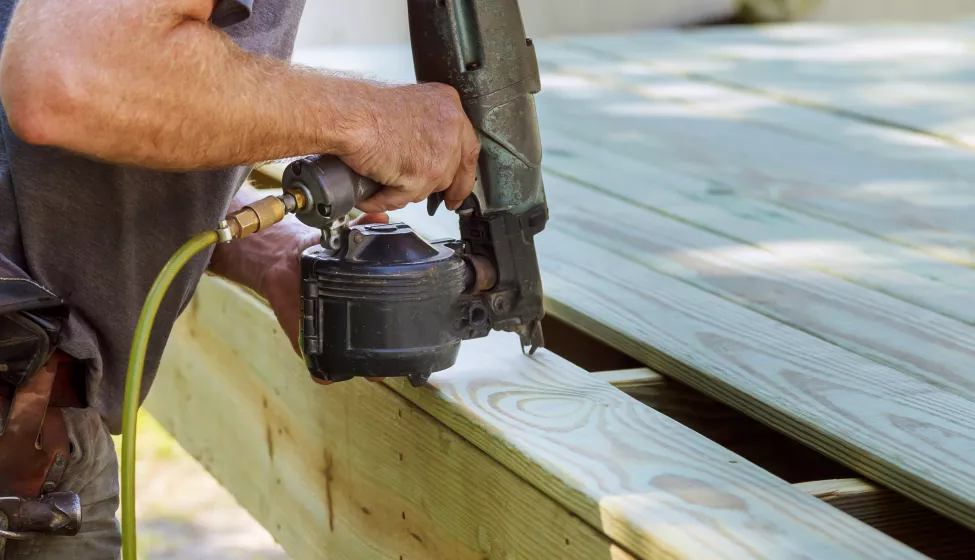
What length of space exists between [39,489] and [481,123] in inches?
27.7

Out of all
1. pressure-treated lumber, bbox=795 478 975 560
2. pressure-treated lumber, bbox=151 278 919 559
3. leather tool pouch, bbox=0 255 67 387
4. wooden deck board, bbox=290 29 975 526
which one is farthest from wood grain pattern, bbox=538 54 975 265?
leather tool pouch, bbox=0 255 67 387

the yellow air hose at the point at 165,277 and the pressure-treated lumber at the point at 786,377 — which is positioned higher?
the yellow air hose at the point at 165,277

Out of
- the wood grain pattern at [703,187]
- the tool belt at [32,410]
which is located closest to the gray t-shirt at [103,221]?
the tool belt at [32,410]

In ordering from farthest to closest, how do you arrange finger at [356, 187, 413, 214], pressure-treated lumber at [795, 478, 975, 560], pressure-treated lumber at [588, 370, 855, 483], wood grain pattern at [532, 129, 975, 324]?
wood grain pattern at [532, 129, 975, 324], pressure-treated lumber at [588, 370, 855, 483], finger at [356, 187, 413, 214], pressure-treated lumber at [795, 478, 975, 560]

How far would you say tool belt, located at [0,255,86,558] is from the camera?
133cm

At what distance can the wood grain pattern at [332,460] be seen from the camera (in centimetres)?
137

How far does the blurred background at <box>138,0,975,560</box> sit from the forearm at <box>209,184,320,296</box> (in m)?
1.66

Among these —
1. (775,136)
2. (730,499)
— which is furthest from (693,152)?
(730,499)

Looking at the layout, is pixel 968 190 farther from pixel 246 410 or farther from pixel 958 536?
pixel 246 410

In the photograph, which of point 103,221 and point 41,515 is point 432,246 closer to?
point 103,221

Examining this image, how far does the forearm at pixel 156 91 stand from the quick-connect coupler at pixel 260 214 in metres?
0.06

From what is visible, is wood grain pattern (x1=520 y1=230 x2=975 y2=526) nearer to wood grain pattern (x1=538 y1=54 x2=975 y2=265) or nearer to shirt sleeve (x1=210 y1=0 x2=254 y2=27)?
wood grain pattern (x1=538 y1=54 x2=975 y2=265)

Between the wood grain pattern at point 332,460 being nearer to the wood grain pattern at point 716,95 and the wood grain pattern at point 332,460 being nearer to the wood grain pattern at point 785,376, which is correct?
the wood grain pattern at point 785,376

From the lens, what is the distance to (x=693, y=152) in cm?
278
